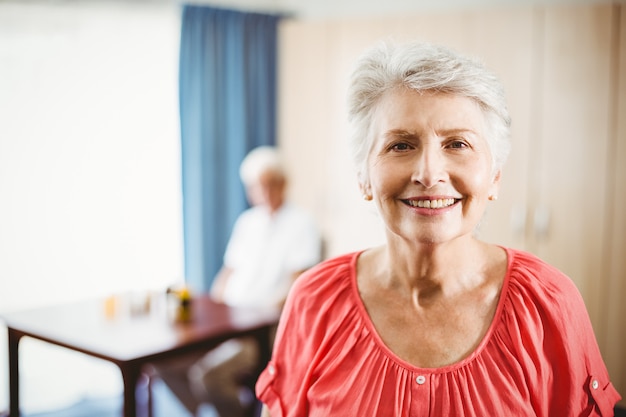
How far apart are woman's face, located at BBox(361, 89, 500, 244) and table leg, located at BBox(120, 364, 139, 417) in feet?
3.79

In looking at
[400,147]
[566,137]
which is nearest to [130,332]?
[400,147]

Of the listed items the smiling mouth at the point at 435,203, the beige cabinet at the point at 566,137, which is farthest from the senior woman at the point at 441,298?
the beige cabinet at the point at 566,137

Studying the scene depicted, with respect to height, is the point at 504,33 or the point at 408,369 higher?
the point at 504,33

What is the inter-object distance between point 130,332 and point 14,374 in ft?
1.58

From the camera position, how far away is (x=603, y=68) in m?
2.88

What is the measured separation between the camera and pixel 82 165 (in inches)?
132

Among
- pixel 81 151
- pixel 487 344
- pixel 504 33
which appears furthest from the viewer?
pixel 81 151

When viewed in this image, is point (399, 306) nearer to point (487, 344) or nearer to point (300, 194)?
point (487, 344)

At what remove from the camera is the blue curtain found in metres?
3.69

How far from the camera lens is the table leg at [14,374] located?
2.34 meters

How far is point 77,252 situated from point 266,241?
3.26ft

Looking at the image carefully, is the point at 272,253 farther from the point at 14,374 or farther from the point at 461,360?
the point at 461,360

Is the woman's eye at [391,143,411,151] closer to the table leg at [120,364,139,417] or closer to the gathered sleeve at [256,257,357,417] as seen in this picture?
the gathered sleeve at [256,257,357,417]

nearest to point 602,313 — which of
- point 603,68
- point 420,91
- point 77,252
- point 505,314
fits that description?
point 603,68
